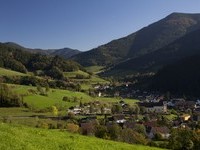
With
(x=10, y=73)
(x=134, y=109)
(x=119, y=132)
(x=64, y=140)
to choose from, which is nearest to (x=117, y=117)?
(x=134, y=109)

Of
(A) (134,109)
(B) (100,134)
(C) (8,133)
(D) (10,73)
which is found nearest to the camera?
(C) (8,133)

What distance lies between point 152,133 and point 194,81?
11163 centimetres

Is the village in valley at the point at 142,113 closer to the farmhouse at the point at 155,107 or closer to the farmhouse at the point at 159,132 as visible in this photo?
the farmhouse at the point at 155,107

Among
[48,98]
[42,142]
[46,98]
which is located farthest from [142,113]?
[42,142]

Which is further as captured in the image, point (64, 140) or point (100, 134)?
point (100, 134)

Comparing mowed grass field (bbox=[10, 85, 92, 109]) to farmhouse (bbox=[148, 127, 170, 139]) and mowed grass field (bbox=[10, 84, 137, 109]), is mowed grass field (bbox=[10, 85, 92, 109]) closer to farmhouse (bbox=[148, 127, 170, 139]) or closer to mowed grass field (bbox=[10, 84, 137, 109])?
mowed grass field (bbox=[10, 84, 137, 109])

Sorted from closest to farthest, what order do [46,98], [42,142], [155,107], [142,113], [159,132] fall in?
[42,142] → [159,132] → [142,113] → [46,98] → [155,107]

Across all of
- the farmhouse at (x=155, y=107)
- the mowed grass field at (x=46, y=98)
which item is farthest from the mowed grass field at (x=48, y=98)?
the farmhouse at (x=155, y=107)

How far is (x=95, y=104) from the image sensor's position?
145875 millimetres

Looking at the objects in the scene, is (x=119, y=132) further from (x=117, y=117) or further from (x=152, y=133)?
(x=117, y=117)

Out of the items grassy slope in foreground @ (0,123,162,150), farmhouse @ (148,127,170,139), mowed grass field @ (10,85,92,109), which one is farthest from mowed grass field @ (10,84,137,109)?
grassy slope in foreground @ (0,123,162,150)

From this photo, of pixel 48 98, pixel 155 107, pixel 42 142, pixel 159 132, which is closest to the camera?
pixel 42 142

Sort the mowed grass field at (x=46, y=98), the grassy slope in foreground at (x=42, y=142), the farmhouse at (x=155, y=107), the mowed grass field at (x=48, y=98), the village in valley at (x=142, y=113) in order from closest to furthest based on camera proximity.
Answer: the grassy slope in foreground at (x=42, y=142) < the village in valley at (x=142, y=113) < the mowed grass field at (x=46, y=98) < the mowed grass field at (x=48, y=98) < the farmhouse at (x=155, y=107)

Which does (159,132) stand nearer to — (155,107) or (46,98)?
(46,98)
